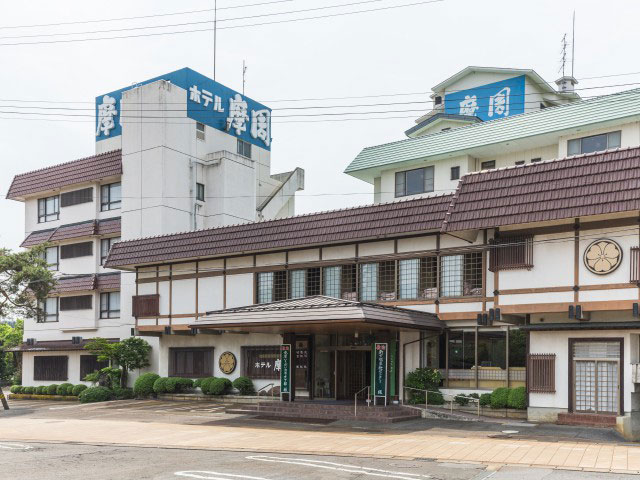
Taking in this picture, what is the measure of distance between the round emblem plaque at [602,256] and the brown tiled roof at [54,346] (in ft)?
90.9

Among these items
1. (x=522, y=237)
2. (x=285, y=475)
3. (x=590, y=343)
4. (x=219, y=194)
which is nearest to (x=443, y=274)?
(x=522, y=237)

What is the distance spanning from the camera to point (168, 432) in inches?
883

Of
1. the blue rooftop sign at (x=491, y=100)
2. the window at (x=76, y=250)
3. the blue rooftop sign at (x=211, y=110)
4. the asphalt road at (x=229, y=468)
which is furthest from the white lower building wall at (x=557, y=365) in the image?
the window at (x=76, y=250)

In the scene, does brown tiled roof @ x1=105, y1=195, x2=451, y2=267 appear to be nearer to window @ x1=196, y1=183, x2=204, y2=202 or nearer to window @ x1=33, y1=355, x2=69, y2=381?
window @ x1=196, y1=183, x2=204, y2=202

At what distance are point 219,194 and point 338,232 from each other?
15070 millimetres

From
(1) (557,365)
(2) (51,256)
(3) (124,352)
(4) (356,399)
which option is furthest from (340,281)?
(2) (51,256)

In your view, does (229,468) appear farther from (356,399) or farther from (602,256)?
(602,256)

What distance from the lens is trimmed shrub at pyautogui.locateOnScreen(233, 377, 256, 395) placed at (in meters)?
31.6

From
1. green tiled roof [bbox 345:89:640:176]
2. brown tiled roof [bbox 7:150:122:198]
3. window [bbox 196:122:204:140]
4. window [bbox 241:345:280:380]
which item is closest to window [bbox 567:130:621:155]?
green tiled roof [bbox 345:89:640:176]

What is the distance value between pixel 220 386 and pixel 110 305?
1284 centimetres

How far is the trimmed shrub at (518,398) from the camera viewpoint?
23891mm

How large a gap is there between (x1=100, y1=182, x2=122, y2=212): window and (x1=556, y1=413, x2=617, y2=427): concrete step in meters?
28.0

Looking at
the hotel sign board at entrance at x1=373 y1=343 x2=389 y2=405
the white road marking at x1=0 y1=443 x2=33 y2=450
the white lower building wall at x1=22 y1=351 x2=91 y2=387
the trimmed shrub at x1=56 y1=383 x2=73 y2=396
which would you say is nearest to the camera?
the white road marking at x1=0 y1=443 x2=33 y2=450

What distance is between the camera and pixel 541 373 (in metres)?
23.3
